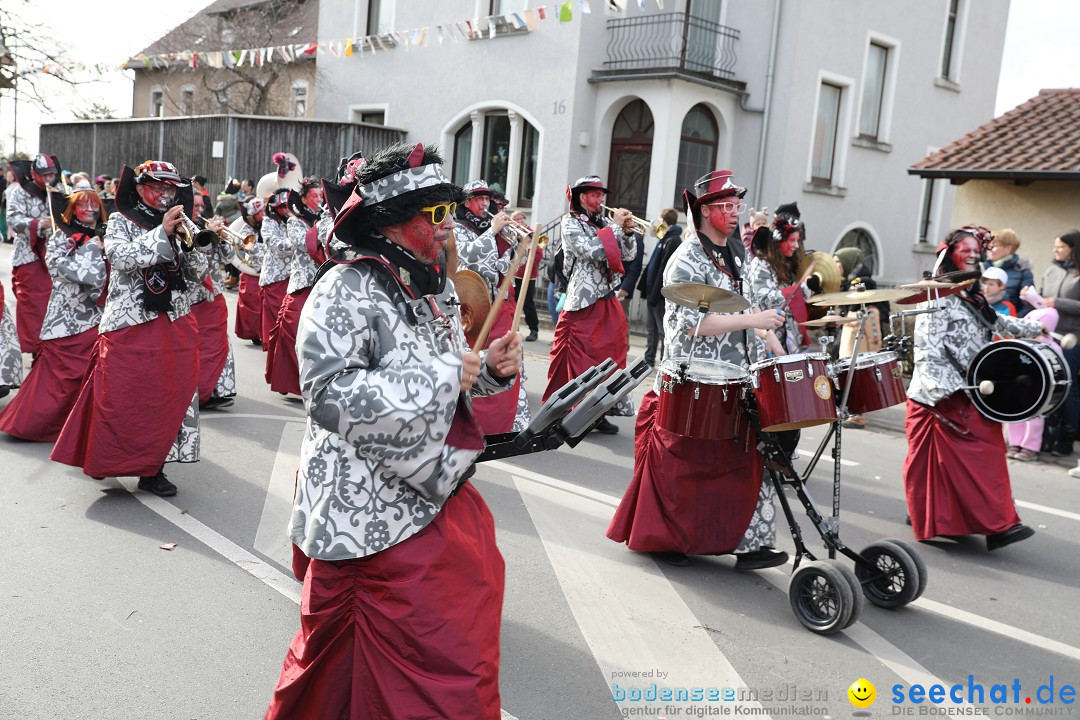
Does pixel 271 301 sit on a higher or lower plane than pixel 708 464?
higher

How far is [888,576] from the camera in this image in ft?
15.7

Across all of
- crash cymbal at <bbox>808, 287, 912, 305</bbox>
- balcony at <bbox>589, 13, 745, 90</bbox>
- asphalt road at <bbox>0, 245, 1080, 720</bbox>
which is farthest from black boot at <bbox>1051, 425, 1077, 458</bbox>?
balcony at <bbox>589, 13, 745, 90</bbox>

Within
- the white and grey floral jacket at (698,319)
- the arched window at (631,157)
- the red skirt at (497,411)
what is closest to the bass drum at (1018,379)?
the white and grey floral jacket at (698,319)

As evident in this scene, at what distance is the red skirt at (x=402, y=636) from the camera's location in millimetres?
2600

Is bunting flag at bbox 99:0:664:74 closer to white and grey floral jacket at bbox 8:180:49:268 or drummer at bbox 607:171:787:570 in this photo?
white and grey floral jacket at bbox 8:180:49:268

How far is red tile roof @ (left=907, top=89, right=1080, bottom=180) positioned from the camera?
1270cm

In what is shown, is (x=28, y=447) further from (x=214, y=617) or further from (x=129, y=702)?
(x=129, y=702)

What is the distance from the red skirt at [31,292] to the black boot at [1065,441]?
9545 mm

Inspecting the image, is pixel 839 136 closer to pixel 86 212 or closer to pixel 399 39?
pixel 399 39

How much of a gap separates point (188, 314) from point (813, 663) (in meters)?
4.12

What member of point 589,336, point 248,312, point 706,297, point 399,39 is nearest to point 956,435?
point 706,297

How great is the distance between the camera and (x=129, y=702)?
3.48 m

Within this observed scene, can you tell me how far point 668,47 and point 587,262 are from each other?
11.5 meters

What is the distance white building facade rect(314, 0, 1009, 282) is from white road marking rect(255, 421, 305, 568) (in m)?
11.9
